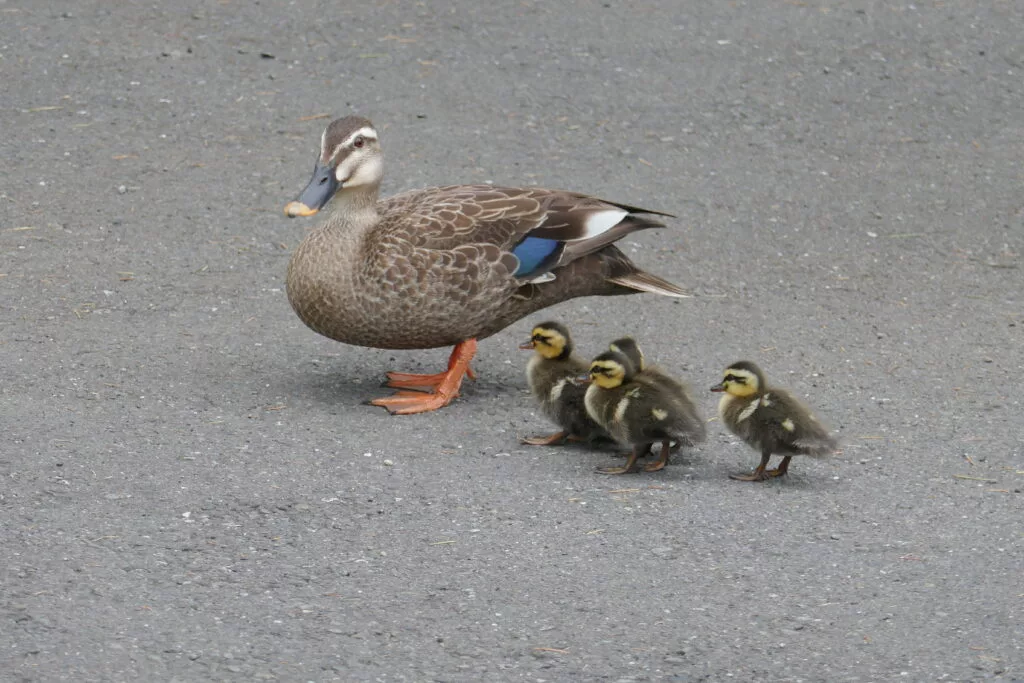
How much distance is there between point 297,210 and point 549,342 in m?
1.27

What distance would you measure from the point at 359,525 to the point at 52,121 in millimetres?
5455

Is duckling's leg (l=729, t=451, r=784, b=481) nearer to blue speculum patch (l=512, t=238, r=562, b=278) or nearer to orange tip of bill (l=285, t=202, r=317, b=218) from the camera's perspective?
blue speculum patch (l=512, t=238, r=562, b=278)

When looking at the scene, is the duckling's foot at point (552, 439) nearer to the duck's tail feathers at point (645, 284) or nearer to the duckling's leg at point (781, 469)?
the duckling's leg at point (781, 469)

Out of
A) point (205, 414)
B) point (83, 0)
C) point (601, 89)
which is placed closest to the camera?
point (205, 414)

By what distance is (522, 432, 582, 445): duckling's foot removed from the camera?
6.36 meters

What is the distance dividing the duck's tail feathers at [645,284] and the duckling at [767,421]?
1158 millimetres

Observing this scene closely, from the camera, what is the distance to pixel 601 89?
416 inches

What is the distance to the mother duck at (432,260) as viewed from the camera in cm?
662

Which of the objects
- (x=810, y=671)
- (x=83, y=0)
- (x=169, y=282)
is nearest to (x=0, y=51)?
(x=83, y=0)

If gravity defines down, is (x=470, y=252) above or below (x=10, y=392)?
above

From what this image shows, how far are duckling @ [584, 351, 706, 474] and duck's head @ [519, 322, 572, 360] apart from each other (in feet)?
1.42

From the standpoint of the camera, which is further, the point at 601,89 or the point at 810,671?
the point at 601,89

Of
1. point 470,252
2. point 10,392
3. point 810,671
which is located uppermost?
point 470,252

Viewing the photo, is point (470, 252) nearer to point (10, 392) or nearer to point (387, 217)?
point (387, 217)
